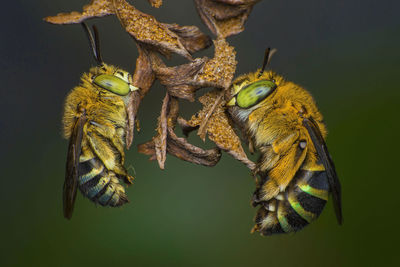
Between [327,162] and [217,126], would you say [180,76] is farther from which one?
[327,162]

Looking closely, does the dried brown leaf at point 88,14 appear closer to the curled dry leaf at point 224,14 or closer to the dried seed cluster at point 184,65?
the dried seed cluster at point 184,65

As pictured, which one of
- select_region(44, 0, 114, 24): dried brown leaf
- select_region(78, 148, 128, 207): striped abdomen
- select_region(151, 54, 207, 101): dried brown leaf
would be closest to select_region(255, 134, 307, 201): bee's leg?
select_region(151, 54, 207, 101): dried brown leaf

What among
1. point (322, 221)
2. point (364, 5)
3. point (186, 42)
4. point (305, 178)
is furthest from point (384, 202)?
point (186, 42)

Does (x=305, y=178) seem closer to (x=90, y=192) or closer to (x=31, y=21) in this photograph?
(x=90, y=192)

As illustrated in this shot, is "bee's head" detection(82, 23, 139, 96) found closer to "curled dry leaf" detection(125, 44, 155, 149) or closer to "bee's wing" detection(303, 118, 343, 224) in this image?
"curled dry leaf" detection(125, 44, 155, 149)

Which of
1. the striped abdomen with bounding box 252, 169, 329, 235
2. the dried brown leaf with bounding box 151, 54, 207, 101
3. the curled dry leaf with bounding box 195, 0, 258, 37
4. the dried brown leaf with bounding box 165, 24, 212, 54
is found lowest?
the striped abdomen with bounding box 252, 169, 329, 235

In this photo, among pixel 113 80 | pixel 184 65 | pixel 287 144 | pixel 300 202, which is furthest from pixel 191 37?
pixel 300 202
